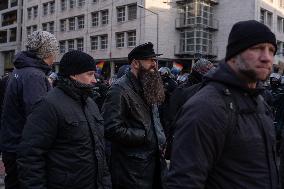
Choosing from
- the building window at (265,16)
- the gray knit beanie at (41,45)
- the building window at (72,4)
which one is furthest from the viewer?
the building window at (72,4)

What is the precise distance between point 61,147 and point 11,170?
1118 mm

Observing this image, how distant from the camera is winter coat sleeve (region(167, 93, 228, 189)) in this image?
2.26m

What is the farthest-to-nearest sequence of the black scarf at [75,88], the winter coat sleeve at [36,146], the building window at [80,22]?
the building window at [80,22] → the black scarf at [75,88] → the winter coat sleeve at [36,146]

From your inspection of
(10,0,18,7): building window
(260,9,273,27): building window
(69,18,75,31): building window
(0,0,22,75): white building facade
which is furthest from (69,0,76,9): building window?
(260,9,273,27): building window

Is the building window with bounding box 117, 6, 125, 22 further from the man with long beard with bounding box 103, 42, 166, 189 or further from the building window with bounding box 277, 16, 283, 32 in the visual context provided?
the man with long beard with bounding box 103, 42, 166, 189

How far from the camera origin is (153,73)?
4746mm

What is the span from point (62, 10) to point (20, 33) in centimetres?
1320

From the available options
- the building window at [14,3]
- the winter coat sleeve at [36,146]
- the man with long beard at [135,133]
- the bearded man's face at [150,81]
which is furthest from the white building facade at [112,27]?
the winter coat sleeve at [36,146]

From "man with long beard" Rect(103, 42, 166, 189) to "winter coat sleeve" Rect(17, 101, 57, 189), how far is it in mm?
987

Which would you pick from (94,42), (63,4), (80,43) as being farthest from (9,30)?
(94,42)

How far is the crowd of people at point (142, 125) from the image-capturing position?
2314 mm

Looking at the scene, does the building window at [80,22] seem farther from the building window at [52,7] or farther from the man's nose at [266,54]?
the man's nose at [266,54]

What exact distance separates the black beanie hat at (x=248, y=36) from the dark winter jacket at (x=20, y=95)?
2258 millimetres

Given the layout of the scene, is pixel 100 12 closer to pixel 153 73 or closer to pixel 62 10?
pixel 62 10
